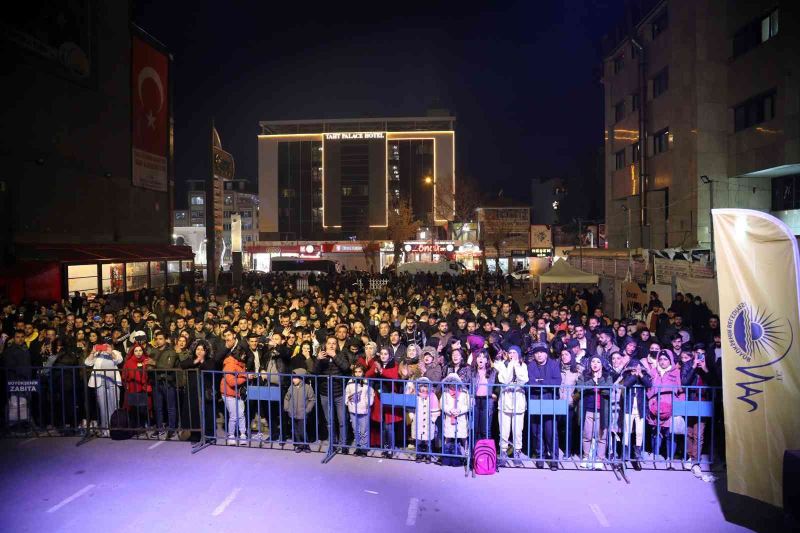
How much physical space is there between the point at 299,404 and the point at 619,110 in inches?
1249

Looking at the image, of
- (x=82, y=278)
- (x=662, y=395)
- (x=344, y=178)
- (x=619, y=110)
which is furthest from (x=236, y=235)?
(x=344, y=178)

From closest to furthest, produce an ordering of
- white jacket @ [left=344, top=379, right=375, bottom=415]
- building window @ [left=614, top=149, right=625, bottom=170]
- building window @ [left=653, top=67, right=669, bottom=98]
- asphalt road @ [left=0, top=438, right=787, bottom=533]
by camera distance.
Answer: asphalt road @ [left=0, top=438, right=787, bottom=533], white jacket @ [left=344, top=379, right=375, bottom=415], building window @ [left=653, top=67, right=669, bottom=98], building window @ [left=614, top=149, right=625, bottom=170]

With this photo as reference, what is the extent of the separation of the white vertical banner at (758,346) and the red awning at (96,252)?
22396mm

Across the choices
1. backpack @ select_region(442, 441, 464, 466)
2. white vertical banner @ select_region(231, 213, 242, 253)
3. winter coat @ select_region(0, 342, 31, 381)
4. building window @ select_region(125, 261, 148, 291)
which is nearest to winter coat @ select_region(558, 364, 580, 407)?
backpack @ select_region(442, 441, 464, 466)

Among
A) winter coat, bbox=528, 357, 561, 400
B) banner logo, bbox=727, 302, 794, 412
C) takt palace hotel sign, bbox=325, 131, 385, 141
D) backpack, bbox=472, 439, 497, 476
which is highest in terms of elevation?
takt palace hotel sign, bbox=325, 131, 385, 141

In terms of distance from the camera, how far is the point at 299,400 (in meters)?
7.42

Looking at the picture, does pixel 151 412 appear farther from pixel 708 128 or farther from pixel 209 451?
pixel 708 128

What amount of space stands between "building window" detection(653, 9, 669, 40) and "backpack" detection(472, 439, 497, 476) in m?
26.2

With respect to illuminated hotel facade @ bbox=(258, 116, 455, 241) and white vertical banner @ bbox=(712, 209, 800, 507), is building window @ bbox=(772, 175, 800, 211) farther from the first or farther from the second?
illuminated hotel facade @ bbox=(258, 116, 455, 241)

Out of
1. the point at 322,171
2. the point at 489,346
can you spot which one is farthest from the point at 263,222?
the point at 489,346

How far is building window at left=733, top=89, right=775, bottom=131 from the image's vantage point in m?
20.7

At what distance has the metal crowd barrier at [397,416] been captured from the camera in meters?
6.89

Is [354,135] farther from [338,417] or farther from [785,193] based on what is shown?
[338,417]

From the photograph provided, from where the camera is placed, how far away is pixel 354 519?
5520 mm
